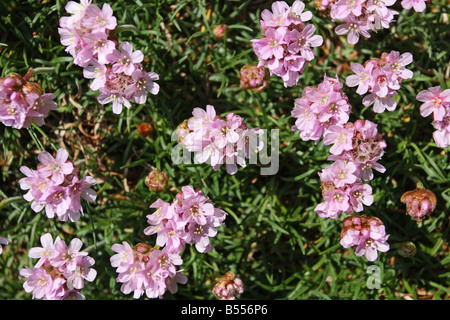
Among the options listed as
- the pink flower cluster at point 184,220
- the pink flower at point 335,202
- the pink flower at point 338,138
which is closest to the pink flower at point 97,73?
the pink flower cluster at point 184,220

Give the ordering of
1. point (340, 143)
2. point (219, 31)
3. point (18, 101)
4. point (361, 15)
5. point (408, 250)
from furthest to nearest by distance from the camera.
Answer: point (219, 31), point (408, 250), point (361, 15), point (340, 143), point (18, 101)

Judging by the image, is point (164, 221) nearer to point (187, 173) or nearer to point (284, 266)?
point (187, 173)

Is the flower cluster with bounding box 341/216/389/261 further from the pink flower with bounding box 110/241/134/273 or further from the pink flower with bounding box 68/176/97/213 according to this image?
the pink flower with bounding box 68/176/97/213

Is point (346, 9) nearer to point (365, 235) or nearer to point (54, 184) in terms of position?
point (365, 235)

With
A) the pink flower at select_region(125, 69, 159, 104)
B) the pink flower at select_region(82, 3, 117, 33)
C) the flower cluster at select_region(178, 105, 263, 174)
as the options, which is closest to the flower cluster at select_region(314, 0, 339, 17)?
the flower cluster at select_region(178, 105, 263, 174)

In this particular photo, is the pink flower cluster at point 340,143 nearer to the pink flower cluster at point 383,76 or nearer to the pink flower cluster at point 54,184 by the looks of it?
the pink flower cluster at point 383,76

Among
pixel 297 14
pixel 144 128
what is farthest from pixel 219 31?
pixel 144 128
